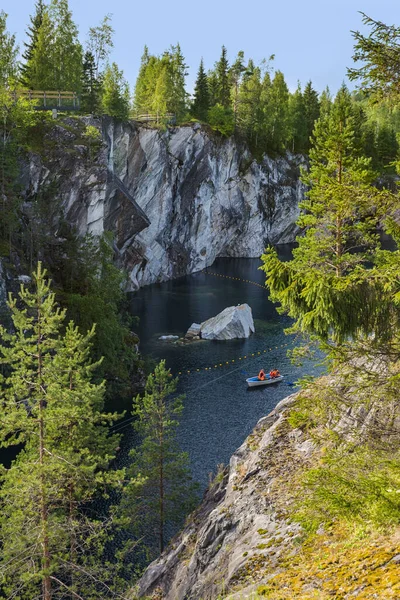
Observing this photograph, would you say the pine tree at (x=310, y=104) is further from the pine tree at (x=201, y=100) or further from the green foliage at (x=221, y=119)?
the pine tree at (x=201, y=100)

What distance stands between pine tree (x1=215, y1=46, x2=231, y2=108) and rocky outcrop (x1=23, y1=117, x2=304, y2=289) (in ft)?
27.0

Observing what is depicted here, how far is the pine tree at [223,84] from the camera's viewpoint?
94.8 meters

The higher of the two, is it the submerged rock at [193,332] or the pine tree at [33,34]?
the pine tree at [33,34]

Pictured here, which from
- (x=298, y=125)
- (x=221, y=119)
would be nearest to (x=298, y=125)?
(x=298, y=125)

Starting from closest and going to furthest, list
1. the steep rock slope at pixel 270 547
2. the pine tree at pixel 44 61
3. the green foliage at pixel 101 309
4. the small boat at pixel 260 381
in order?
the steep rock slope at pixel 270 547, the green foliage at pixel 101 309, the small boat at pixel 260 381, the pine tree at pixel 44 61

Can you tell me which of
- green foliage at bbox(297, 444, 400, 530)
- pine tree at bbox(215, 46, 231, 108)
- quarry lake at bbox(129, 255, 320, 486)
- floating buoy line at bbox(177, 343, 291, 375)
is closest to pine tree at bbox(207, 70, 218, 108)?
pine tree at bbox(215, 46, 231, 108)

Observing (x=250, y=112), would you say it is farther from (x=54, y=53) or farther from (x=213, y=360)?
(x=213, y=360)

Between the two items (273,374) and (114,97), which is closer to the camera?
(273,374)

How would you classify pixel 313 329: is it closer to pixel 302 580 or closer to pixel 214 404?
pixel 302 580

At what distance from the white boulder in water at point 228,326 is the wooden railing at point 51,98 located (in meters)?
26.8

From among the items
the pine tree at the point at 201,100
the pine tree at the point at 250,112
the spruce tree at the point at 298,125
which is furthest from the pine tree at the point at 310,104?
the pine tree at the point at 201,100

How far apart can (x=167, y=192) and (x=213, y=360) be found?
40.6 metres

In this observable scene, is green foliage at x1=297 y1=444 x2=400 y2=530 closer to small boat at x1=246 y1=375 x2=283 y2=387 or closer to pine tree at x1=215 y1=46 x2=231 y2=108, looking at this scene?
small boat at x1=246 y1=375 x2=283 y2=387

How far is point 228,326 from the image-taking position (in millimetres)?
53594
